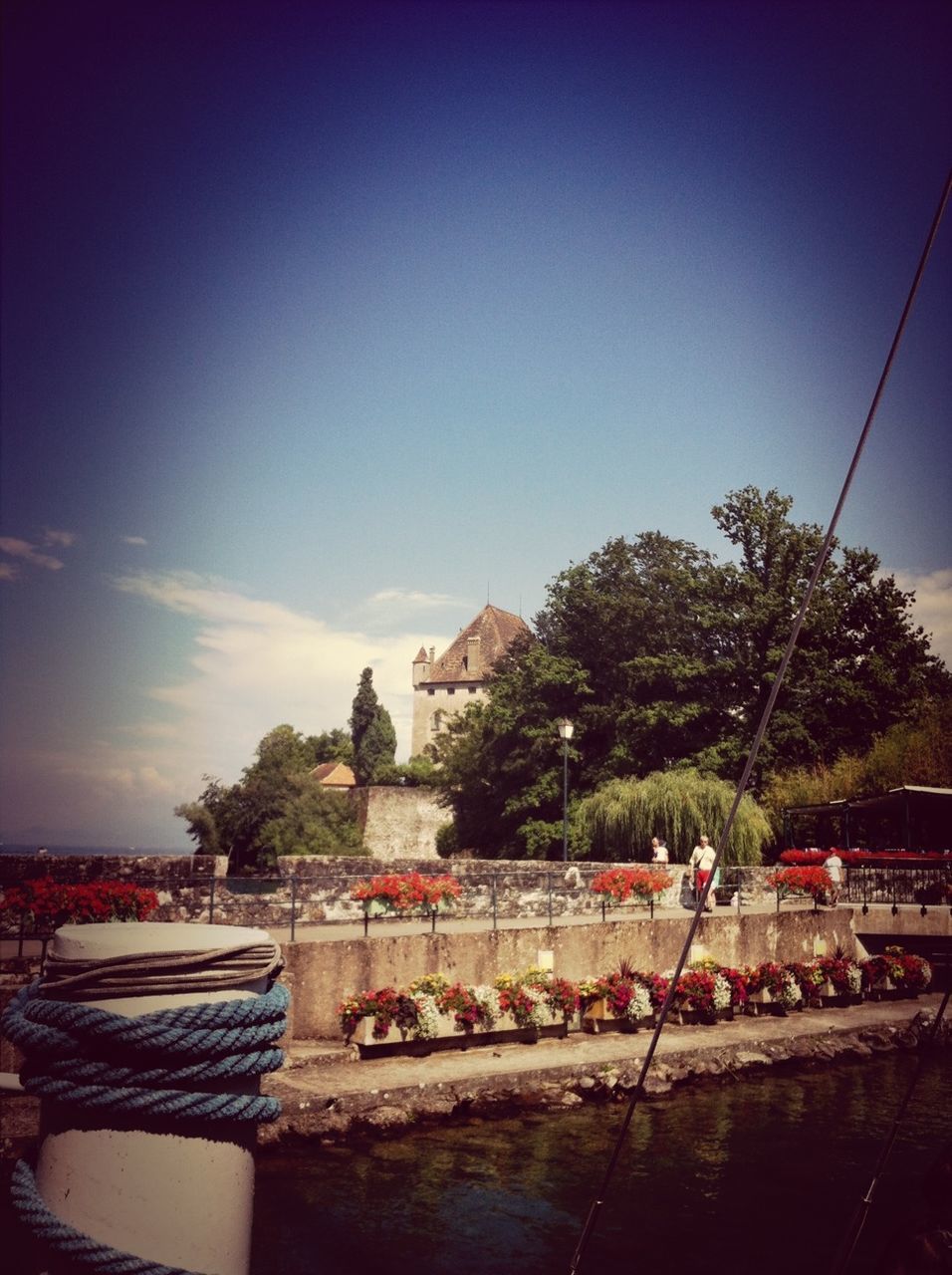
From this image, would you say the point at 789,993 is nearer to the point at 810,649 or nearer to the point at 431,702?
the point at 810,649

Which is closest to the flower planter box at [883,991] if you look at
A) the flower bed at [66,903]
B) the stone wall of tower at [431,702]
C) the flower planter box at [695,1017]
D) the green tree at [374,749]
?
the flower planter box at [695,1017]

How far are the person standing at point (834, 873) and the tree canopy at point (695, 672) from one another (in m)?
10.3

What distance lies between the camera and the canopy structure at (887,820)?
26.7 metres

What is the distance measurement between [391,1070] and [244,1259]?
1314cm

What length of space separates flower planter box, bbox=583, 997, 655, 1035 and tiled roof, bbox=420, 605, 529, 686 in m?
59.6

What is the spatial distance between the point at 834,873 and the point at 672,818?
7488mm

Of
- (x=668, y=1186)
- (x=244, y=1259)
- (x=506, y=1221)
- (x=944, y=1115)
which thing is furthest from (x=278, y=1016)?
(x=944, y=1115)

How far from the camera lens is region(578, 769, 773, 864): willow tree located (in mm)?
30047

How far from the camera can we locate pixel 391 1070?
44.3 ft

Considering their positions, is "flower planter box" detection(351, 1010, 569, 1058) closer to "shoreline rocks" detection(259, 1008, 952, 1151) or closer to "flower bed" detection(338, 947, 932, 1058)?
"flower bed" detection(338, 947, 932, 1058)

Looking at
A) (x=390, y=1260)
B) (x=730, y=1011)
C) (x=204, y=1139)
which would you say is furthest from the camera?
(x=730, y=1011)

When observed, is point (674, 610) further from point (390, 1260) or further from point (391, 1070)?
point (390, 1260)

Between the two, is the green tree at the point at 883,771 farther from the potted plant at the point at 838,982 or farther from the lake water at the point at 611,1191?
the lake water at the point at 611,1191

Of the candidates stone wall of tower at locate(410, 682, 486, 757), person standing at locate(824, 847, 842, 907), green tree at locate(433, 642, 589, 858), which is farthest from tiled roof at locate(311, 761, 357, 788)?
person standing at locate(824, 847, 842, 907)
